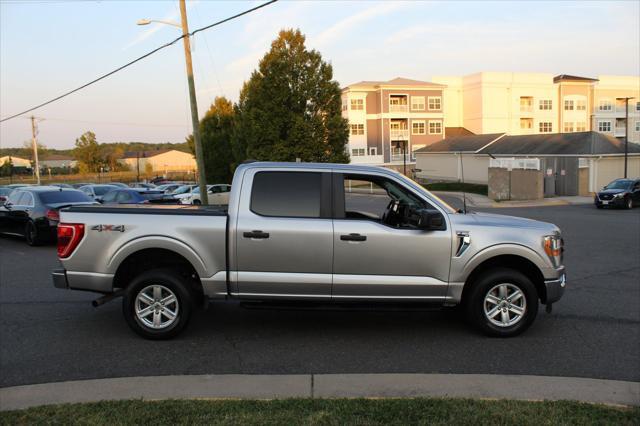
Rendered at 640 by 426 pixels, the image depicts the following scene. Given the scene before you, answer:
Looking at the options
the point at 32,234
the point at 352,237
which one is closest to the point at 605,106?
the point at 32,234

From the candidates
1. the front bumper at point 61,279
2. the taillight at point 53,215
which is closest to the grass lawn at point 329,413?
the front bumper at point 61,279

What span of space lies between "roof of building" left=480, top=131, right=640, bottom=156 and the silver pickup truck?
36250 millimetres

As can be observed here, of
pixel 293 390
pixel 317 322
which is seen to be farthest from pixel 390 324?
pixel 293 390

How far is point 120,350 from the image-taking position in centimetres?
589

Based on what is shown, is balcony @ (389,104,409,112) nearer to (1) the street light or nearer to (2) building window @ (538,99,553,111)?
(2) building window @ (538,99,553,111)

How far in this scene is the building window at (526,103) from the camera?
244 ft

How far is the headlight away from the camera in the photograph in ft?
20.6

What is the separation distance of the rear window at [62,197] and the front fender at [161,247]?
9.72 m

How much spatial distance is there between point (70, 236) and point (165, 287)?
1187 mm

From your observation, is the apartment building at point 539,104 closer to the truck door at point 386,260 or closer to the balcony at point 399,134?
the balcony at point 399,134

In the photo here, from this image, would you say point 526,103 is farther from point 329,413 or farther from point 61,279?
point 329,413

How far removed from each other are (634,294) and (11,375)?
8427mm

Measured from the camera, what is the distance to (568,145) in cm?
4053

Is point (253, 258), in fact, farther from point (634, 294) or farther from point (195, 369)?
point (634, 294)
